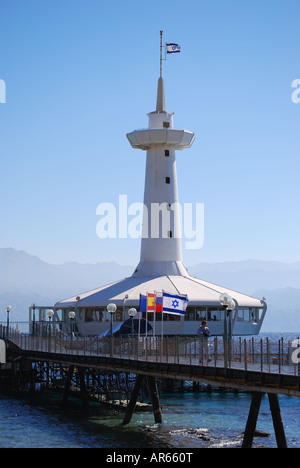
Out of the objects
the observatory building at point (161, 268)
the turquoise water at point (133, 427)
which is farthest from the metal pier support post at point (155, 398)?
the observatory building at point (161, 268)

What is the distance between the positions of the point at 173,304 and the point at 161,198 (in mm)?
27034

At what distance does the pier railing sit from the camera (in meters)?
28.7

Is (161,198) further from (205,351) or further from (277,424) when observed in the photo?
(277,424)

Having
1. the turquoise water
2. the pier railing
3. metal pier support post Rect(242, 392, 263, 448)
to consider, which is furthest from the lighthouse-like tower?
metal pier support post Rect(242, 392, 263, 448)

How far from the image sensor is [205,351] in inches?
1252

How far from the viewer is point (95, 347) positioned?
43.3m

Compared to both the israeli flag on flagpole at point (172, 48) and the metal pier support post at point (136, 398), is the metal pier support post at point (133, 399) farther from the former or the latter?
the israeli flag on flagpole at point (172, 48)

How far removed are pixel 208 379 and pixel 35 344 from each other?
2393 cm

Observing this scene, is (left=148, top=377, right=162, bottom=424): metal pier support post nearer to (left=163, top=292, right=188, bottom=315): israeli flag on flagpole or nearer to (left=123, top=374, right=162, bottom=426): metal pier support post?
(left=123, top=374, right=162, bottom=426): metal pier support post

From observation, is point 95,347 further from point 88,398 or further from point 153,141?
point 153,141

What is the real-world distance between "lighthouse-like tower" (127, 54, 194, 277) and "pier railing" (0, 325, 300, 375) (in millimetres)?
22943

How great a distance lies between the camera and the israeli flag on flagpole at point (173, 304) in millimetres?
41656

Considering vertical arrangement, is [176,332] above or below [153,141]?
below
